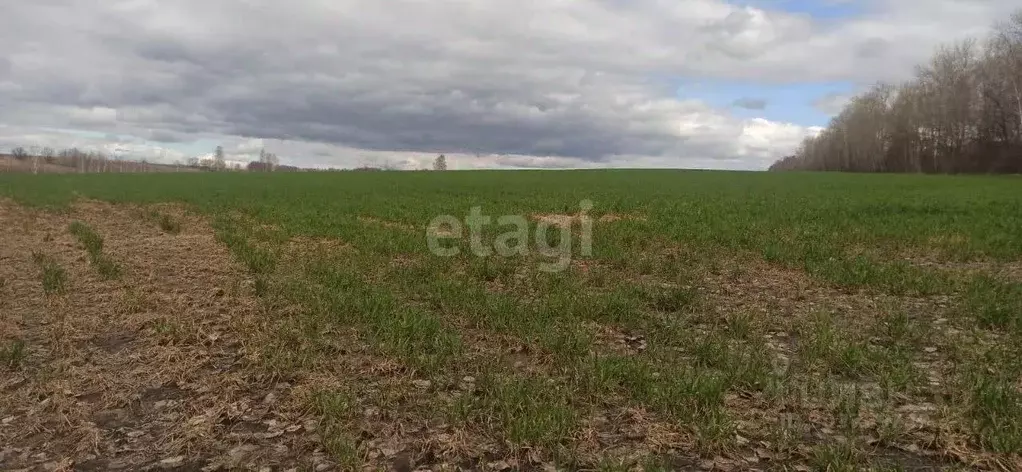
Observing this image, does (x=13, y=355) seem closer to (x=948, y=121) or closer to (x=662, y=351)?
(x=662, y=351)

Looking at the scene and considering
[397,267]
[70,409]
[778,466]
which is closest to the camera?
[778,466]

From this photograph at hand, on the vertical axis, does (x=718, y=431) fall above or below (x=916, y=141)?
below

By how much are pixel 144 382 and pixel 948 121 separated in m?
86.1

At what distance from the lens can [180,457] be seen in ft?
14.8

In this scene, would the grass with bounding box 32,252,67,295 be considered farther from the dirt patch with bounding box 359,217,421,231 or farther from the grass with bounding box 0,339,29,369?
the dirt patch with bounding box 359,217,421,231

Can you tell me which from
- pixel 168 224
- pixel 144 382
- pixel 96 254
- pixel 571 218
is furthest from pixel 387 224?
pixel 144 382

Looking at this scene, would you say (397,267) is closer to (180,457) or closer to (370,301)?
(370,301)

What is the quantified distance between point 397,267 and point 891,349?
761cm

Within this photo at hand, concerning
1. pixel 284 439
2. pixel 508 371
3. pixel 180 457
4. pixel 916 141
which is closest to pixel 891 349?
pixel 508 371

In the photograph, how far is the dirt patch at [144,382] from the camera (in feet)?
15.1

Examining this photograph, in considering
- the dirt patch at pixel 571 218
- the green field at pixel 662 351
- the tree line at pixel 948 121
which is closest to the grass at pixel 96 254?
the green field at pixel 662 351

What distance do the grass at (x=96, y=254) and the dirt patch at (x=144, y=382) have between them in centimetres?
20

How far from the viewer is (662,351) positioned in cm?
653

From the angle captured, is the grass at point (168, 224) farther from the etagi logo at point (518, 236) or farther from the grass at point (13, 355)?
the grass at point (13, 355)
